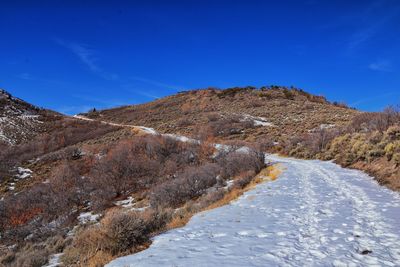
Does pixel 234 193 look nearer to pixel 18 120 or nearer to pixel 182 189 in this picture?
pixel 182 189

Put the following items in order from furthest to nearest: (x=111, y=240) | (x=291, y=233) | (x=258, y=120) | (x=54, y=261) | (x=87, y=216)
A: 1. (x=258, y=120)
2. (x=87, y=216)
3. (x=54, y=261)
4. (x=291, y=233)
5. (x=111, y=240)

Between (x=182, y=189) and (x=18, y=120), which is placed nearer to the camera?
(x=182, y=189)

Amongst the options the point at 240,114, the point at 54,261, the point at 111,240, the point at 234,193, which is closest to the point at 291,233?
the point at 111,240

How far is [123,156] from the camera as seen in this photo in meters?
26.0

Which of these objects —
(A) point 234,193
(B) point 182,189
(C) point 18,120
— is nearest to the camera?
(A) point 234,193

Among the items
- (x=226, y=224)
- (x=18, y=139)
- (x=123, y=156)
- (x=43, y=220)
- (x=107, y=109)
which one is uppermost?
(x=107, y=109)

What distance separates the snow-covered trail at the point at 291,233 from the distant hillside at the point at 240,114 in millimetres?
20100

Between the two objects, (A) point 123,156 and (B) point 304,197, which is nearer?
(B) point 304,197

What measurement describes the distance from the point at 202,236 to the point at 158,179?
14.3 metres

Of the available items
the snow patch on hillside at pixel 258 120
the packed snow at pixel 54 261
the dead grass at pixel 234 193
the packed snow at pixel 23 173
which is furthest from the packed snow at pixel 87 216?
the snow patch on hillside at pixel 258 120

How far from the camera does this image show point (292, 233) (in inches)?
283

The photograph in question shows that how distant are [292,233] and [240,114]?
41.7 metres

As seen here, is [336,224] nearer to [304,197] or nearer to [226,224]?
[226,224]

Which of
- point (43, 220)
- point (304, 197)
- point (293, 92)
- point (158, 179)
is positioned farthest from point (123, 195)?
point (293, 92)
